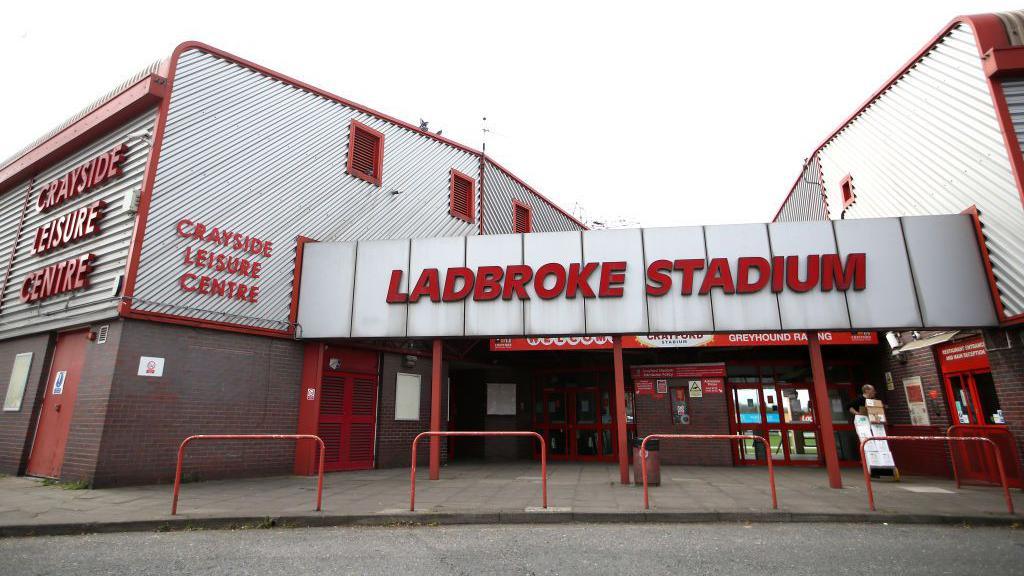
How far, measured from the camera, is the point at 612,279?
10781 millimetres

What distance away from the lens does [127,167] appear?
412 inches

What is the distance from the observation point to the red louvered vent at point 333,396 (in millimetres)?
11977

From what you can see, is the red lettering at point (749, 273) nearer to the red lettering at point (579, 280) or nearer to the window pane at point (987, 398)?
the red lettering at point (579, 280)

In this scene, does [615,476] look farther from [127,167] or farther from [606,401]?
[127,167]

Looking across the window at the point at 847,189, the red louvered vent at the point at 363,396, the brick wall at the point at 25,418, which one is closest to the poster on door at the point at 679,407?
the window at the point at 847,189

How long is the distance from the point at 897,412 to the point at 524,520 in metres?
10.6

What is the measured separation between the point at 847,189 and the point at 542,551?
13535 mm

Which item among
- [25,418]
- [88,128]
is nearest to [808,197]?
[88,128]

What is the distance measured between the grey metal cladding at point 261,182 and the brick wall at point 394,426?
116 inches

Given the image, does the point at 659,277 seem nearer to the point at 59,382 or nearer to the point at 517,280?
the point at 517,280

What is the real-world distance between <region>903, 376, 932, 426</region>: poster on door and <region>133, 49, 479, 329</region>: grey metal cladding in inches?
490

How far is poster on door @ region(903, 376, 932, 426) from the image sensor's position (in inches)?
454

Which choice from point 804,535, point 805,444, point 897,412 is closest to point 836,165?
point 897,412

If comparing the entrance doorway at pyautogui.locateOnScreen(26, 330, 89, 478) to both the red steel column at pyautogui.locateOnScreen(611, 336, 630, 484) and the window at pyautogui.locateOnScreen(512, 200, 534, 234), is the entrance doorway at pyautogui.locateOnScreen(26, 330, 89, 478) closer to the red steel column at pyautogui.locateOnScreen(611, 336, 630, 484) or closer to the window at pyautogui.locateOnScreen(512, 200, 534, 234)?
the red steel column at pyautogui.locateOnScreen(611, 336, 630, 484)
